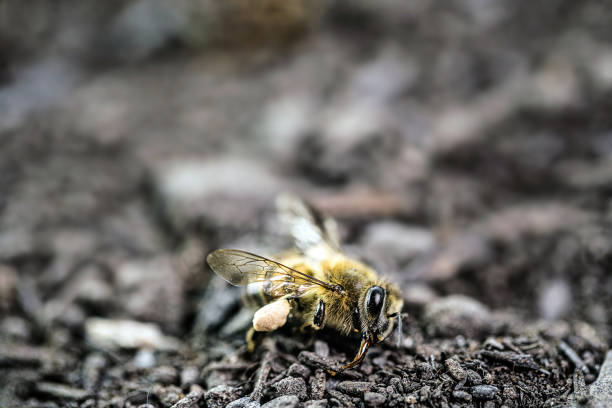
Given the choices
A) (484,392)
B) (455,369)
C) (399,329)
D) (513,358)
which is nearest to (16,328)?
(399,329)

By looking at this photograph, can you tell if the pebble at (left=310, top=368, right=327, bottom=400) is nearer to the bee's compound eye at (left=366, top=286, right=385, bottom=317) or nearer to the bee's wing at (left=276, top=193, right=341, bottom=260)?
the bee's compound eye at (left=366, top=286, right=385, bottom=317)

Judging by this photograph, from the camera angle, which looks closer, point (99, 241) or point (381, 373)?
point (381, 373)

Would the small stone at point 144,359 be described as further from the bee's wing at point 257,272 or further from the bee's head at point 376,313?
the bee's head at point 376,313

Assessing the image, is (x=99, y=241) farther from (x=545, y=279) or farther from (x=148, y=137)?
(x=545, y=279)

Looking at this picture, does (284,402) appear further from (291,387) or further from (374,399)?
(374,399)

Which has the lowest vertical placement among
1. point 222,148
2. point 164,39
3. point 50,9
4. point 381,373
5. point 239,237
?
point 381,373

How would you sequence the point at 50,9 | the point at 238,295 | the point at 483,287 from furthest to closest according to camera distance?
1. the point at 50,9
2. the point at 483,287
3. the point at 238,295

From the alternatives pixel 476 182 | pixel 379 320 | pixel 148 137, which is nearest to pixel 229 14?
pixel 148 137
